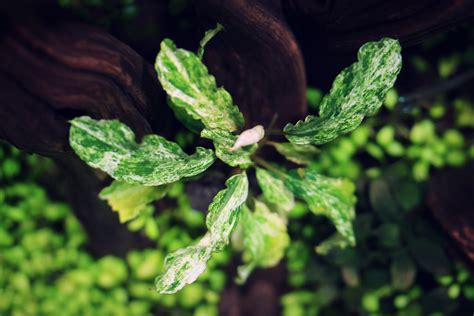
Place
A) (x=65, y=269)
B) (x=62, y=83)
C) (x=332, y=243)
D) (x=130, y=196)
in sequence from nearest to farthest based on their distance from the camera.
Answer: (x=62, y=83) → (x=130, y=196) → (x=332, y=243) → (x=65, y=269)

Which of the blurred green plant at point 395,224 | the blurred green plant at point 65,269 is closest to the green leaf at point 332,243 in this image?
the blurred green plant at point 395,224

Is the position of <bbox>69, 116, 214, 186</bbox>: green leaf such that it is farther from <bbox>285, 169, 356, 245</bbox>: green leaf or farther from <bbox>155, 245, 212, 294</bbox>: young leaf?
<bbox>285, 169, 356, 245</bbox>: green leaf

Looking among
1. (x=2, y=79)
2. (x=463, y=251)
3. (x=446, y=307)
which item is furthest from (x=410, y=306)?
(x=2, y=79)

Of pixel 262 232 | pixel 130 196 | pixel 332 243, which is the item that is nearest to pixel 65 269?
pixel 130 196

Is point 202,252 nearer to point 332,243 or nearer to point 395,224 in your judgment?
point 332,243

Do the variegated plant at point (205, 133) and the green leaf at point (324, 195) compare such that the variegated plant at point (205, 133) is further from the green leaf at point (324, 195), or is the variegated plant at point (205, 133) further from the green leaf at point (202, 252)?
the green leaf at point (324, 195)

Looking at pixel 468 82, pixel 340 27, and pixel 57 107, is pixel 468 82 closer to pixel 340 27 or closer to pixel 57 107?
pixel 340 27
